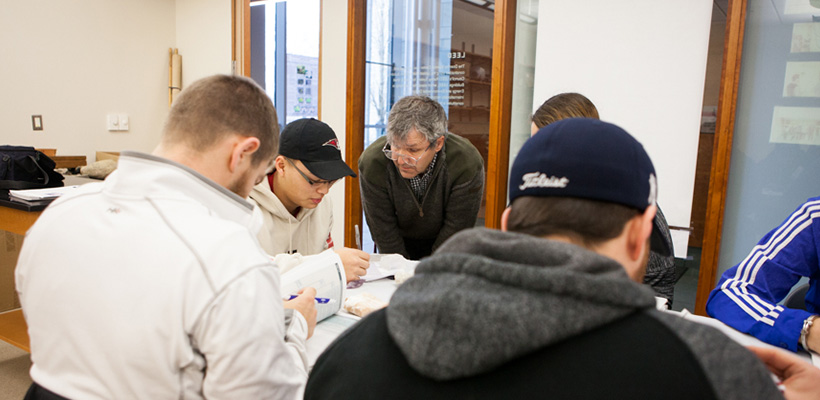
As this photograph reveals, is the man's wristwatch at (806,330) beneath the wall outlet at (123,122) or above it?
beneath

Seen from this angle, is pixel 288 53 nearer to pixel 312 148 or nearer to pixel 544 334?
pixel 312 148

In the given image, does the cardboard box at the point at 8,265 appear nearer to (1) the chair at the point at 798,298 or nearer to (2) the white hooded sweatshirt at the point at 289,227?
(2) the white hooded sweatshirt at the point at 289,227

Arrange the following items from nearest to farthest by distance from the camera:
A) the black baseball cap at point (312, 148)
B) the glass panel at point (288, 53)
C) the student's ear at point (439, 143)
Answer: the black baseball cap at point (312, 148) < the student's ear at point (439, 143) < the glass panel at point (288, 53)

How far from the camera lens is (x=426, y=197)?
8.82ft

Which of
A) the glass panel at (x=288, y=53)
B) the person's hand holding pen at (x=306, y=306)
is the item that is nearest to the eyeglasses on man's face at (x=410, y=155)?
the person's hand holding pen at (x=306, y=306)

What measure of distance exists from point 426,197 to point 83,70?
12.1ft

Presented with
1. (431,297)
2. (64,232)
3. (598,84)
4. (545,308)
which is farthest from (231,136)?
(598,84)

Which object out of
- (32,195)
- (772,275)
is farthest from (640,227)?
(32,195)

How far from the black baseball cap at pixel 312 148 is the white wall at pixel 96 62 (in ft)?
10.5

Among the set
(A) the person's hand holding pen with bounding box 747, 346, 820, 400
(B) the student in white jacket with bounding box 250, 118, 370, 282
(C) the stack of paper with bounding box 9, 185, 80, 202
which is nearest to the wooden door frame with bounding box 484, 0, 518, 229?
(B) the student in white jacket with bounding box 250, 118, 370, 282

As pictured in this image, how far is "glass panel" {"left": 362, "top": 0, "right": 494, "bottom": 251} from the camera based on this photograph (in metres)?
3.66

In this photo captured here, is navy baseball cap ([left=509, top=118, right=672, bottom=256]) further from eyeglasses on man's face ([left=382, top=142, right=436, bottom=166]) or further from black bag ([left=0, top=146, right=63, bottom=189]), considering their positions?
black bag ([left=0, top=146, right=63, bottom=189])

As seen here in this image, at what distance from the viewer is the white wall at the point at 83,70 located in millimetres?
4289

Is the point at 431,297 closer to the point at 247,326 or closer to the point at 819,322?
the point at 247,326
